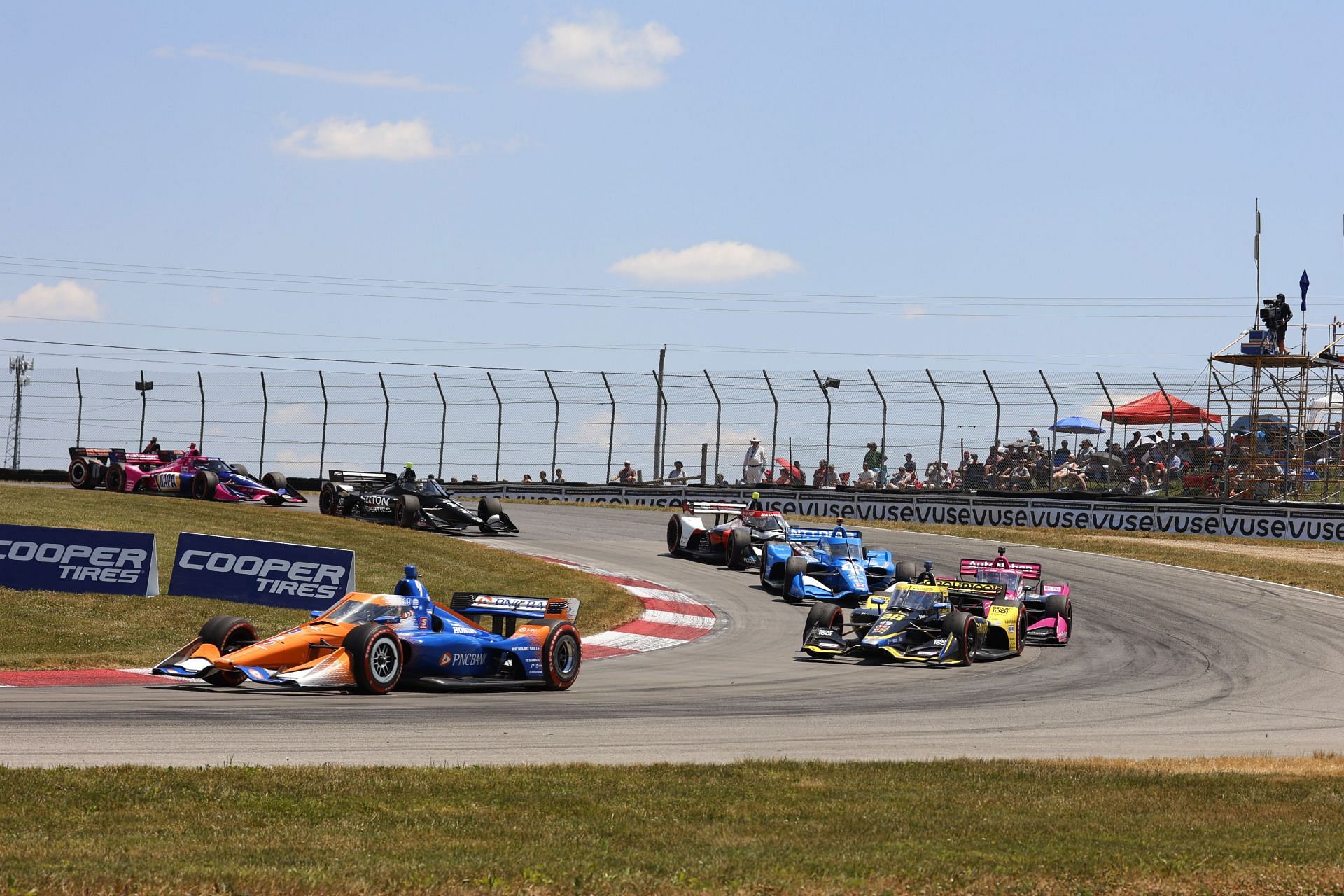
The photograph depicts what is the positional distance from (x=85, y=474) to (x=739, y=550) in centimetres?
1768

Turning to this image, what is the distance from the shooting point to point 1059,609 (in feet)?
70.4

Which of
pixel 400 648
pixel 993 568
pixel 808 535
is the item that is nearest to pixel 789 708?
pixel 400 648

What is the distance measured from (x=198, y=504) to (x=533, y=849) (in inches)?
1038

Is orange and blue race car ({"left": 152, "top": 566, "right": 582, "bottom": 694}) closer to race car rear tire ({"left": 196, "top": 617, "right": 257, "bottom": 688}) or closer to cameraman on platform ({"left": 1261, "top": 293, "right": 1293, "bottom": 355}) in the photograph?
race car rear tire ({"left": 196, "top": 617, "right": 257, "bottom": 688})

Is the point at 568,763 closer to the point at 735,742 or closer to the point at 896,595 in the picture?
the point at 735,742

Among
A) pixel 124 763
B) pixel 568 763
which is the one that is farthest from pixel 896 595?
pixel 124 763

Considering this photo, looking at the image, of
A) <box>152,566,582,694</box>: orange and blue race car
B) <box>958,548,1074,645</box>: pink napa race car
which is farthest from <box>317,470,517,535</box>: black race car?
<box>152,566,582,694</box>: orange and blue race car

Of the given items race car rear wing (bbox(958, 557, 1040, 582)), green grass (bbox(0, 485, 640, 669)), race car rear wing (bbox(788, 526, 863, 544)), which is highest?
race car rear wing (bbox(788, 526, 863, 544))

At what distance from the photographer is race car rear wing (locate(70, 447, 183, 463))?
3638 centimetres

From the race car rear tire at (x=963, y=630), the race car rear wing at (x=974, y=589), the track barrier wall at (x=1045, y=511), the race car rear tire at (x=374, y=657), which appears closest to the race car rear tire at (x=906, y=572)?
the race car rear wing at (x=974, y=589)

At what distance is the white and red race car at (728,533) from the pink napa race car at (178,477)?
10457 mm

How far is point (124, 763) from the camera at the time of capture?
9.59 meters

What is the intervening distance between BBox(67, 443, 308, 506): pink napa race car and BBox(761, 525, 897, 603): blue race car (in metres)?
14.3

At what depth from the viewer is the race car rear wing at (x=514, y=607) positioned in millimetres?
16141
